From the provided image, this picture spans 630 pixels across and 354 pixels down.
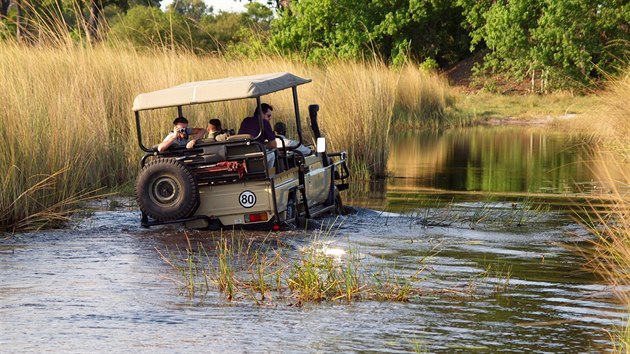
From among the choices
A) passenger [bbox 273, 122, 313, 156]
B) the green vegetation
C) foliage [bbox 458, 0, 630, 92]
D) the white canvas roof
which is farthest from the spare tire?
foliage [bbox 458, 0, 630, 92]

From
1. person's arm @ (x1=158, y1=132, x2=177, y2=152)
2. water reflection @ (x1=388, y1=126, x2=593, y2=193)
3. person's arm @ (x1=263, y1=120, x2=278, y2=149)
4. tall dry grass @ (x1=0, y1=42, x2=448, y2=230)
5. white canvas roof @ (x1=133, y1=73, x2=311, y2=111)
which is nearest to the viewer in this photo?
white canvas roof @ (x1=133, y1=73, x2=311, y2=111)

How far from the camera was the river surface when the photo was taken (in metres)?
7.40

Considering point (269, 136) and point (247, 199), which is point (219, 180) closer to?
point (247, 199)

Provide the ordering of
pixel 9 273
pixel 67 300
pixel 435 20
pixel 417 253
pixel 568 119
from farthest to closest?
pixel 435 20 < pixel 568 119 < pixel 417 253 < pixel 9 273 < pixel 67 300

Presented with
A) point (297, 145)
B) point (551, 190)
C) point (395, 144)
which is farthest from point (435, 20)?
point (297, 145)

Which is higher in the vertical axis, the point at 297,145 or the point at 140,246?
the point at 297,145

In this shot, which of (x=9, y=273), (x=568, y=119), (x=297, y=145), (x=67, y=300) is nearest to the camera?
(x=67, y=300)

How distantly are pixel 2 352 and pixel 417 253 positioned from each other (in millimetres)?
4905

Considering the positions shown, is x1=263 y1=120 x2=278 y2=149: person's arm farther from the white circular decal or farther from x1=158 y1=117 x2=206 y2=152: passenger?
x1=158 y1=117 x2=206 y2=152: passenger

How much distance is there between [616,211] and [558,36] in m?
30.7

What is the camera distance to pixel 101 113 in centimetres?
1582

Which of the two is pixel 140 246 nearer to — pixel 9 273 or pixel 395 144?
pixel 9 273

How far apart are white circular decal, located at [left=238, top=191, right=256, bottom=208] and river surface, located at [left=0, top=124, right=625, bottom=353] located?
13.2 inches

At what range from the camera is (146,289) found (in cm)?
910
